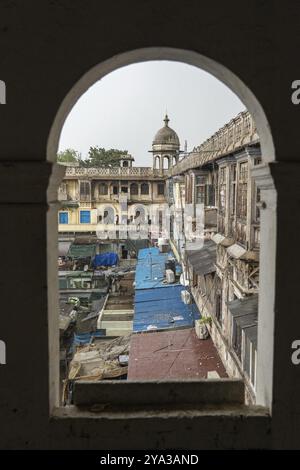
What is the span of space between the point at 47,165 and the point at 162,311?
1386 centimetres

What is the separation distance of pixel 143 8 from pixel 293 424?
2.46 m

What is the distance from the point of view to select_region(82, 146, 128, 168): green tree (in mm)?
46438

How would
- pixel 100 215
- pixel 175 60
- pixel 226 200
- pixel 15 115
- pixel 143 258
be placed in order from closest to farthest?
pixel 15 115
pixel 175 60
pixel 226 200
pixel 143 258
pixel 100 215

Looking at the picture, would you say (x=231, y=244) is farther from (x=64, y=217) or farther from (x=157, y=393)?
(x=64, y=217)

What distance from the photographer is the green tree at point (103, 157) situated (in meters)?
46.4

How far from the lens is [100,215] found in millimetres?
40125

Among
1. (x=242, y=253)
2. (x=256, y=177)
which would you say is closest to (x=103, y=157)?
(x=242, y=253)

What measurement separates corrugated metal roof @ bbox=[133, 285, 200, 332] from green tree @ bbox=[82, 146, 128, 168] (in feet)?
98.1

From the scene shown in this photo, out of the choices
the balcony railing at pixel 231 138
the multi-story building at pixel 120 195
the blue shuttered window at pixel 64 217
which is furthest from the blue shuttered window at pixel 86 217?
the balcony railing at pixel 231 138

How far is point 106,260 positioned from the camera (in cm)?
3391

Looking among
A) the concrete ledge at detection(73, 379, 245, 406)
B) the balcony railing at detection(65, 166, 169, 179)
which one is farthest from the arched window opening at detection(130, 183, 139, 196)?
the concrete ledge at detection(73, 379, 245, 406)

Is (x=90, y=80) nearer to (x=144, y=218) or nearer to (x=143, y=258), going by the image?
(x=143, y=258)
